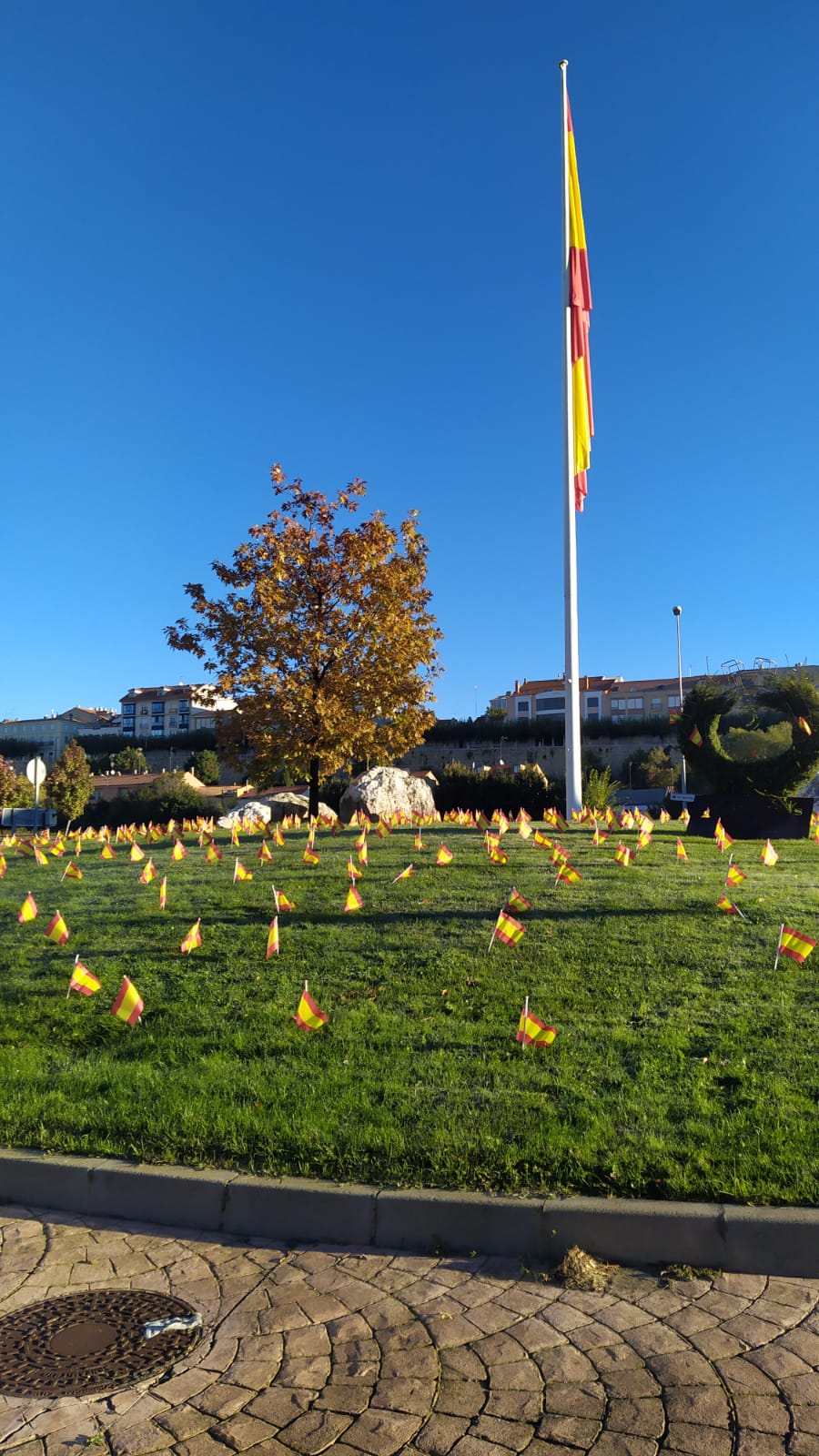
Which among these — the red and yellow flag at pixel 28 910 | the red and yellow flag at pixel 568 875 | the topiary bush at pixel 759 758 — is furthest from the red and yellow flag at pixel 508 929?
the topiary bush at pixel 759 758

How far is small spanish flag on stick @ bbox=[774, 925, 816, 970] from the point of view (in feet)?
22.0

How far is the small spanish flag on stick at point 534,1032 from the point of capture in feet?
18.4

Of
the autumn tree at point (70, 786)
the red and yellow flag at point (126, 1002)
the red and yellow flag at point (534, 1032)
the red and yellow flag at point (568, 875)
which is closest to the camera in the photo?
the red and yellow flag at point (534, 1032)

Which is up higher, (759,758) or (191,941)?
(759,758)

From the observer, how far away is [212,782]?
228 ft

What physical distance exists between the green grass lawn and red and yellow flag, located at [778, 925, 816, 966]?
169 mm

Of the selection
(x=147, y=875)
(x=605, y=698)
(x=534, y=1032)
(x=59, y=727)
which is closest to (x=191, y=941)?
(x=534, y=1032)

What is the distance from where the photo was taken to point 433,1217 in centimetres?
416

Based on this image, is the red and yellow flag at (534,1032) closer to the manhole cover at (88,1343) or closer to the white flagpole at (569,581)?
the manhole cover at (88,1343)

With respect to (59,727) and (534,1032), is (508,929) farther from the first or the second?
(59,727)

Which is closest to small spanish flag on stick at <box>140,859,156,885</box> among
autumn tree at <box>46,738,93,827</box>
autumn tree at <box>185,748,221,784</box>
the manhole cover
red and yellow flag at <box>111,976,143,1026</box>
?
red and yellow flag at <box>111,976,143,1026</box>

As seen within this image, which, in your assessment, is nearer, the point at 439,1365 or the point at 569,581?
the point at 439,1365

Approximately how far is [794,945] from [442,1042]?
2.74m

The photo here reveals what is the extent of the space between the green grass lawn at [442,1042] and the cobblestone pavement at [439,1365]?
0.57m
